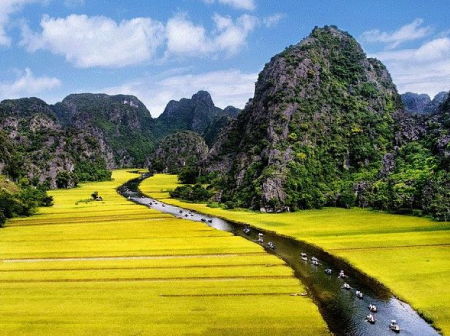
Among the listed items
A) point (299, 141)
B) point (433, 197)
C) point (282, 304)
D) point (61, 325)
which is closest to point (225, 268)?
point (282, 304)

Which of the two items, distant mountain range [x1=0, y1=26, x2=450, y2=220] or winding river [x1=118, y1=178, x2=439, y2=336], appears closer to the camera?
winding river [x1=118, y1=178, x2=439, y2=336]

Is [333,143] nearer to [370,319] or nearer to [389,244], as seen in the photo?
[389,244]

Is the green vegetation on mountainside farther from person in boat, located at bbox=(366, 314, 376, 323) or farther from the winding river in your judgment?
person in boat, located at bbox=(366, 314, 376, 323)

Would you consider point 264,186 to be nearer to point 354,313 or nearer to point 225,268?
point 225,268

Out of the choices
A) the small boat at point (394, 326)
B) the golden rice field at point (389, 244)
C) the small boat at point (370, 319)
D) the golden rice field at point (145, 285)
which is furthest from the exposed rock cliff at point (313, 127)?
the small boat at point (394, 326)

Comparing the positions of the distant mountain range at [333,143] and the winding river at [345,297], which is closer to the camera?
the winding river at [345,297]

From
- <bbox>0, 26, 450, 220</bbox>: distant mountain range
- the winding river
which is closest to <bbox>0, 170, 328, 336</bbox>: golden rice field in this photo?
the winding river

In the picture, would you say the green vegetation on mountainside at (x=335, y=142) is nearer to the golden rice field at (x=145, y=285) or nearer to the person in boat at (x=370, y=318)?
the golden rice field at (x=145, y=285)

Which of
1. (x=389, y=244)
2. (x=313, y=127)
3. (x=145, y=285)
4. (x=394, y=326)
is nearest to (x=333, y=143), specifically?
(x=313, y=127)
